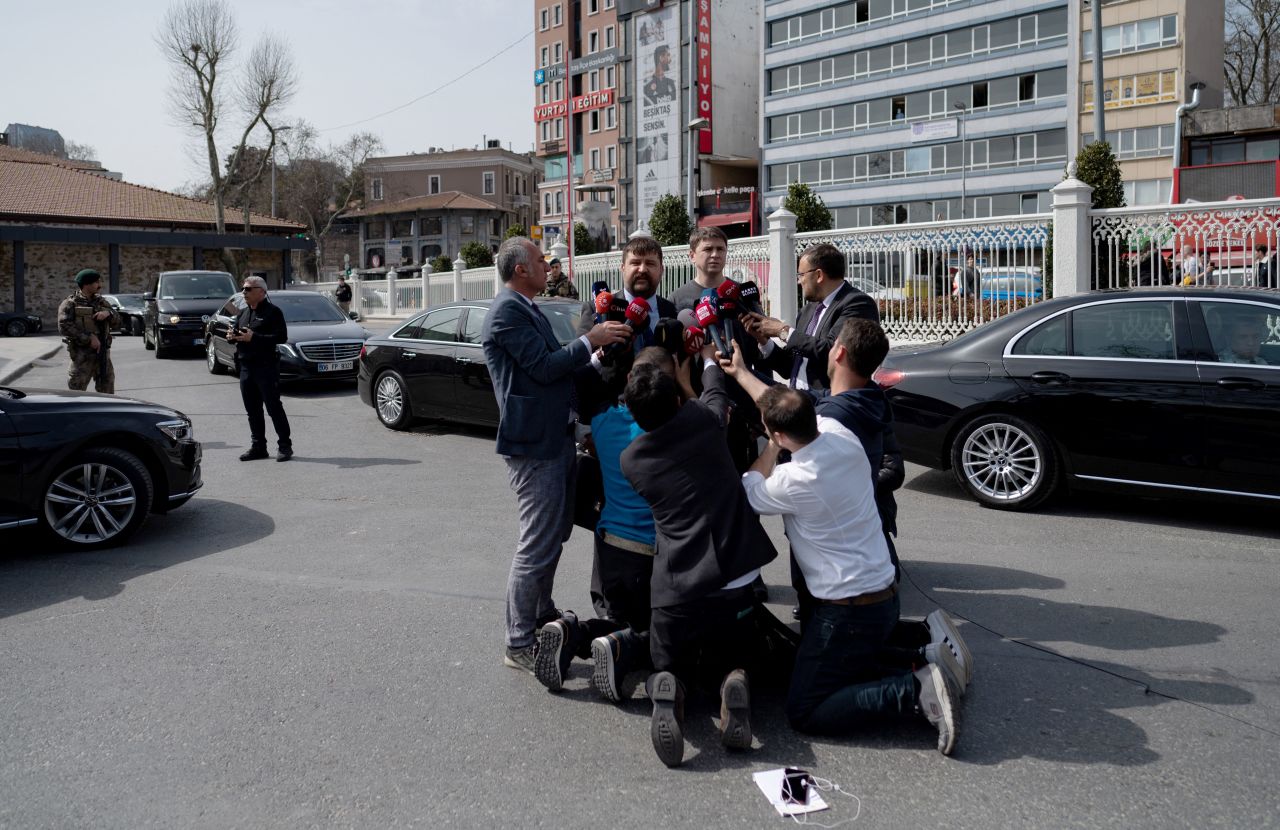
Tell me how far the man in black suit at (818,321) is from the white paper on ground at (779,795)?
2.12 meters

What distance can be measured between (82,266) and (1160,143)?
164 ft

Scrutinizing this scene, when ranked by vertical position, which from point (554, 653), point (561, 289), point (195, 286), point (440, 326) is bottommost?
point (554, 653)

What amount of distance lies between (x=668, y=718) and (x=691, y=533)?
2.20ft

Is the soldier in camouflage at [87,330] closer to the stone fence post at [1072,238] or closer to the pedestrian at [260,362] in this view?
the pedestrian at [260,362]

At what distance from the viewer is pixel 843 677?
3.69m

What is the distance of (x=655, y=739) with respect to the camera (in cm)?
344

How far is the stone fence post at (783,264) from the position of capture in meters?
16.7

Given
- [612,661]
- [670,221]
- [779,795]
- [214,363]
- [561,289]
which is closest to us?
[779,795]

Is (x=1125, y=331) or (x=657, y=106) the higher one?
(x=657, y=106)

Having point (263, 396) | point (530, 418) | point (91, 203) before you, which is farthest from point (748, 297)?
point (91, 203)

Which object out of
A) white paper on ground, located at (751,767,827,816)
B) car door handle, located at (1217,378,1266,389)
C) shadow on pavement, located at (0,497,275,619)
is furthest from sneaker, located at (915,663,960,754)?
shadow on pavement, located at (0,497,275,619)

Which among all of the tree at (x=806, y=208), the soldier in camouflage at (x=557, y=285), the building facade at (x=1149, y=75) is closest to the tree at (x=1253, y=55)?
the building facade at (x=1149, y=75)

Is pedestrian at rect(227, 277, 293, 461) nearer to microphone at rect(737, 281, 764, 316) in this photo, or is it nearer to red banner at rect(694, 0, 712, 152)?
microphone at rect(737, 281, 764, 316)

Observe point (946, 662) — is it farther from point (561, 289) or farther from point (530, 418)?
point (561, 289)
